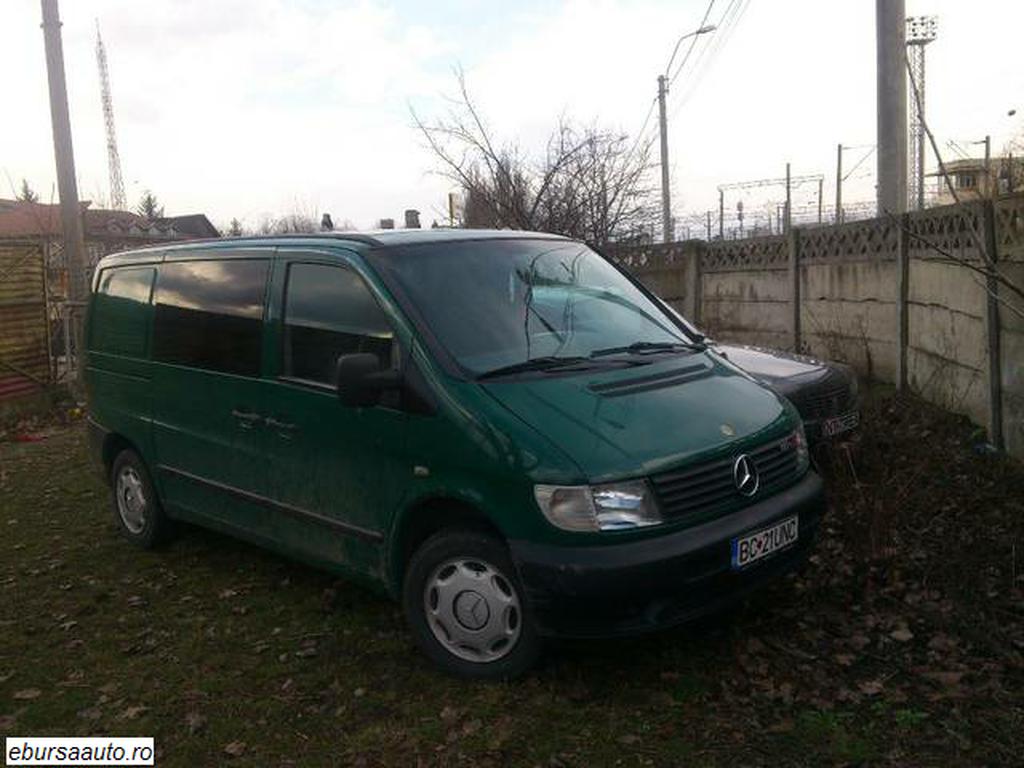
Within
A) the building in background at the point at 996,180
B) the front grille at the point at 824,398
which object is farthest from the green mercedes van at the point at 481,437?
the building in background at the point at 996,180

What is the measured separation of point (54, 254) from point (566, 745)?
23085 mm

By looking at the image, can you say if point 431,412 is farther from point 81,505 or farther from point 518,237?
point 81,505

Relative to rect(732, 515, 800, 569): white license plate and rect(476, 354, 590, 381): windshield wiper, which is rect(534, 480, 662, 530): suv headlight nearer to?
rect(732, 515, 800, 569): white license plate

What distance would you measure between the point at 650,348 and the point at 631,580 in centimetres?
140

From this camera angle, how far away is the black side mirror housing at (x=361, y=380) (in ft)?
12.2

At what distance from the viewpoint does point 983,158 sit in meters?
5.14

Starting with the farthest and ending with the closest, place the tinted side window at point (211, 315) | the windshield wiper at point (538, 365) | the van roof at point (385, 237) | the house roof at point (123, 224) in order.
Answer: the house roof at point (123, 224) → the tinted side window at point (211, 315) → the van roof at point (385, 237) → the windshield wiper at point (538, 365)

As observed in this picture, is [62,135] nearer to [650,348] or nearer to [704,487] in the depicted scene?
[650,348]

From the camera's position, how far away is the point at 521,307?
13.9 feet

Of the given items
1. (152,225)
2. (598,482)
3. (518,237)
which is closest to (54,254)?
(518,237)

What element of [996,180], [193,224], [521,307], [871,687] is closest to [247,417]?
[521,307]

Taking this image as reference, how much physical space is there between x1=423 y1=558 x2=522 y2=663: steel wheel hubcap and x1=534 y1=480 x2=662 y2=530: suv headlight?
0.41 meters

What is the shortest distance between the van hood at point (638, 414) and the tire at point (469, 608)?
541 mm

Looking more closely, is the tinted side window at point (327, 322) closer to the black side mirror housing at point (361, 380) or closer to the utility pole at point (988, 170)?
the black side mirror housing at point (361, 380)
